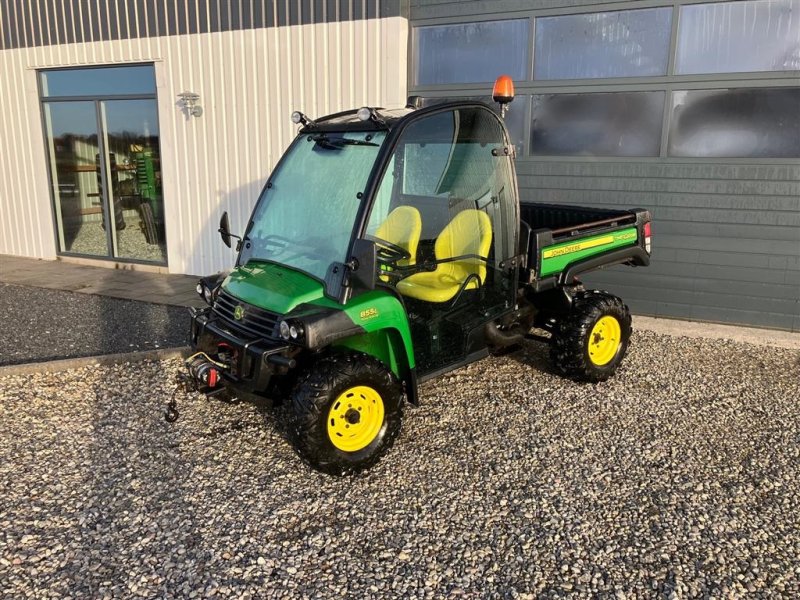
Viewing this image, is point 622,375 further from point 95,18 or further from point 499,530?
point 95,18


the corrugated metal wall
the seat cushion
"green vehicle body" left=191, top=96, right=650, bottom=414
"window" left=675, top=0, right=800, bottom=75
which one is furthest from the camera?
the corrugated metal wall

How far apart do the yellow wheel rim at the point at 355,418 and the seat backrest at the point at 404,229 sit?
0.80 meters

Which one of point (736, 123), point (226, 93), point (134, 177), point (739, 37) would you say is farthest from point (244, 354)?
point (134, 177)

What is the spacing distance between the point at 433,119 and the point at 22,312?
524 centimetres

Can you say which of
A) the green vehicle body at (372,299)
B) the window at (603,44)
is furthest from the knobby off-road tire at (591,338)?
the window at (603,44)

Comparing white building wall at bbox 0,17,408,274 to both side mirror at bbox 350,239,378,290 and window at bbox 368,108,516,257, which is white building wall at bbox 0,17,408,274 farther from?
side mirror at bbox 350,239,378,290

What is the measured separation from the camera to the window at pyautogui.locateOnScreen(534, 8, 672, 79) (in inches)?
237

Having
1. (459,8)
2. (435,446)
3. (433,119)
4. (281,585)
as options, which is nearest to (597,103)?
(459,8)

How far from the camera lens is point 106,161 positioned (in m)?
8.96

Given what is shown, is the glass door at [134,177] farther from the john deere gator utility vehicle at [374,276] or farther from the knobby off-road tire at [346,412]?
the knobby off-road tire at [346,412]

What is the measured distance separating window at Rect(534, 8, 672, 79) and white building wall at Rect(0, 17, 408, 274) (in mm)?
1546

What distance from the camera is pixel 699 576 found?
2637mm

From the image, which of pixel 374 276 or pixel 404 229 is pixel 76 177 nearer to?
pixel 404 229

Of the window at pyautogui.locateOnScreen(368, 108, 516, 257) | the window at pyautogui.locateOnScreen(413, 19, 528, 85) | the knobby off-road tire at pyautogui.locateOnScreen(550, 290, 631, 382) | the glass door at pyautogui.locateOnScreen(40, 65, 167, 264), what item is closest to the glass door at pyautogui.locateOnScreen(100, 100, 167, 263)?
the glass door at pyautogui.locateOnScreen(40, 65, 167, 264)
